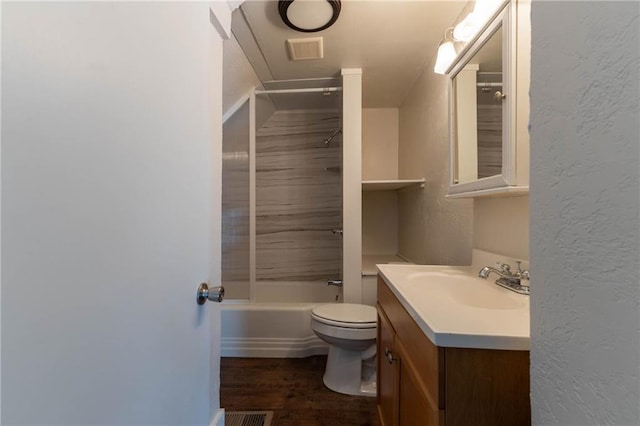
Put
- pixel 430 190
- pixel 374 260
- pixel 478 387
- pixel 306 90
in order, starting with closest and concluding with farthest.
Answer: pixel 478 387
pixel 430 190
pixel 306 90
pixel 374 260

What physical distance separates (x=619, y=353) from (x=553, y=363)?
146 mm

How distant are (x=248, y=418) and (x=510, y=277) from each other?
1503 millimetres

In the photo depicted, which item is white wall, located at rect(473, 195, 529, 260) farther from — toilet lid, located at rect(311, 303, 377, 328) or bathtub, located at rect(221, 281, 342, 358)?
bathtub, located at rect(221, 281, 342, 358)

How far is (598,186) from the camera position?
1.24ft

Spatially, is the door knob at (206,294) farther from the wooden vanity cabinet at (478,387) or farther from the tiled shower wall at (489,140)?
the tiled shower wall at (489,140)

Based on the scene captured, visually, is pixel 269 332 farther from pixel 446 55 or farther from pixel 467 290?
pixel 446 55

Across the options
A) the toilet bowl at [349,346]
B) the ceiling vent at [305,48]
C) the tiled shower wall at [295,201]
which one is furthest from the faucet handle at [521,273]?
the tiled shower wall at [295,201]

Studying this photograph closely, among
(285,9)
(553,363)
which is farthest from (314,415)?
(285,9)

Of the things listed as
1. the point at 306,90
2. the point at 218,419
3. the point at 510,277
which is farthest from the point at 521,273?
the point at 306,90

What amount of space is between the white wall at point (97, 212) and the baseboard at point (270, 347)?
155cm

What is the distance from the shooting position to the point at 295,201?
3.13 m

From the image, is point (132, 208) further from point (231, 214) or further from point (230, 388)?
point (231, 214)

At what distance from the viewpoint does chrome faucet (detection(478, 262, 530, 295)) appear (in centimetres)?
103

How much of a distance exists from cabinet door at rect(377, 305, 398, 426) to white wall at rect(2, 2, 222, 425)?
0.75 m
